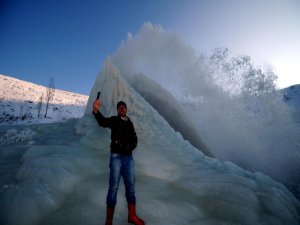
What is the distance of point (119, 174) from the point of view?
12.6 feet

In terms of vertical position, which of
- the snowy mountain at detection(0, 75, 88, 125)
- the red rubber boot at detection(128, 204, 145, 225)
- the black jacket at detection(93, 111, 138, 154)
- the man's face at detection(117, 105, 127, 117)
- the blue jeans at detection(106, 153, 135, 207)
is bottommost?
the red rubber boot at detection(128, 204, 145, 225)

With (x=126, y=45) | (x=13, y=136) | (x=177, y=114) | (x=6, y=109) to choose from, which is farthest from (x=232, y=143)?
(x=6, y=109)

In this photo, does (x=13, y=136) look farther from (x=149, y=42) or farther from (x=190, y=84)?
(x=190, y=84)

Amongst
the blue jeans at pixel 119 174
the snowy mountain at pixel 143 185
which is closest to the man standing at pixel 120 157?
the blue jeans at pixel 119 174

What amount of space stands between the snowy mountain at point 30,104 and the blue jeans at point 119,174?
28304 mm

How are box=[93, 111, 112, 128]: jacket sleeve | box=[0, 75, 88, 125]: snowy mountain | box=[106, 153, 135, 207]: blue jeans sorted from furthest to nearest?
box=[0, 75, 88, 125]: snowy mountain < box=[93, 111, 112, 128]: jacket sleeve < box=[106, 153, 135, 207]: blue jeans

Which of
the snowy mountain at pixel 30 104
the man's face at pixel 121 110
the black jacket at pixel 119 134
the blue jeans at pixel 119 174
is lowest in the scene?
the blue jeans at pixel 119 174

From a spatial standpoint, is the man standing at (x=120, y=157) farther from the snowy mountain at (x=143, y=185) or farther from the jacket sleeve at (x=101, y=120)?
the snowy mountain at (x=143, y=185)

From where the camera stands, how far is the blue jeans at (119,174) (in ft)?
12.4

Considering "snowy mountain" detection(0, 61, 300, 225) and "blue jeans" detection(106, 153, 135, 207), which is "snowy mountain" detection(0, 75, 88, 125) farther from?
"blue jeans" detection(106, 153, 135, 207)

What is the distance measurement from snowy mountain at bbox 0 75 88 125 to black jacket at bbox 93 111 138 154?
28174mm

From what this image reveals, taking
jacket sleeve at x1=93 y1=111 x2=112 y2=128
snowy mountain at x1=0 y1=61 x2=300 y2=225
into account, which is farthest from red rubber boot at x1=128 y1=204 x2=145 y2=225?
jacket sleeve at x1=93 y1=111 x2=112 y2=128

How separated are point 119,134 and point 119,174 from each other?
0.61m

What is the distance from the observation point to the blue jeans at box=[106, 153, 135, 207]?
3.77 meters
